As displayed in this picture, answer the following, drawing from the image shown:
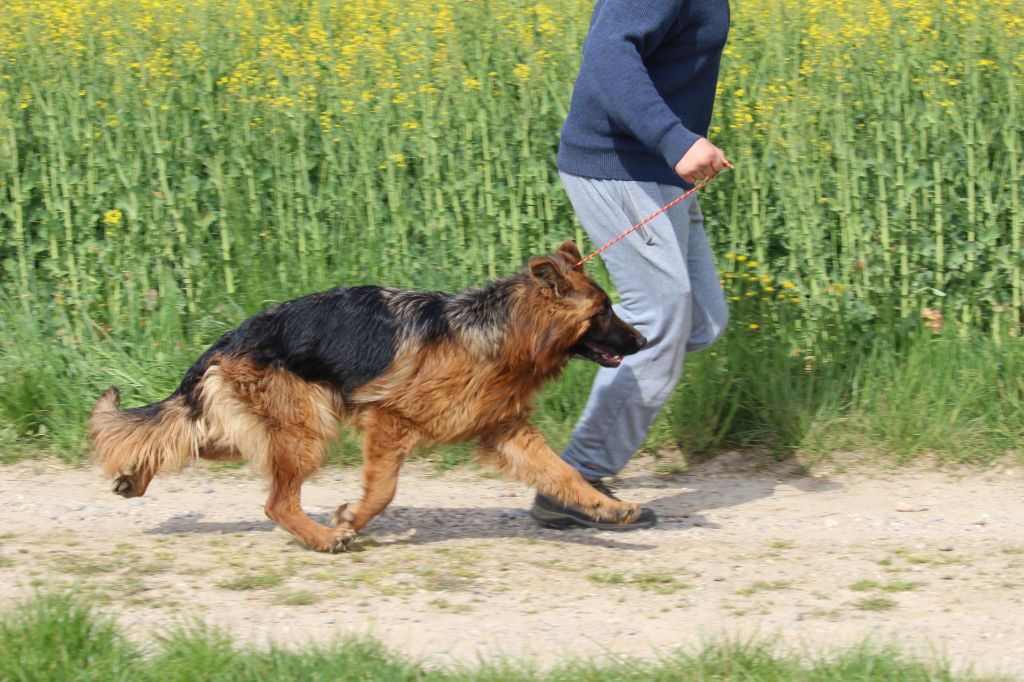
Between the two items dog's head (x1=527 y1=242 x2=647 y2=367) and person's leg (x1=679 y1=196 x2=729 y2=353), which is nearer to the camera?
dog's head (x1=527 y1=242 x2=647 y2=367)

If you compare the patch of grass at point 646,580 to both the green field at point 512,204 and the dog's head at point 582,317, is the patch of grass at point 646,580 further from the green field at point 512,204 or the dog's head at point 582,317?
the green field at point 512,204

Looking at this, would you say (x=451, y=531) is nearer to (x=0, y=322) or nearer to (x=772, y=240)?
(x=772, y=240)

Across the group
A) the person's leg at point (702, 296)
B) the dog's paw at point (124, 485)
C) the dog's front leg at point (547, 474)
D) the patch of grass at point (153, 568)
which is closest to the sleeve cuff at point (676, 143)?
the person's leg at point (702, 296)

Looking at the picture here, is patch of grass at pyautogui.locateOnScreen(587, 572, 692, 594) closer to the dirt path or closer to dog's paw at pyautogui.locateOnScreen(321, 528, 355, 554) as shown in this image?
the dirt path

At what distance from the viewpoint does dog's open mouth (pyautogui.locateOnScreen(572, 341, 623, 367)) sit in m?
4.99

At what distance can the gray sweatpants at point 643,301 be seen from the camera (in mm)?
5012

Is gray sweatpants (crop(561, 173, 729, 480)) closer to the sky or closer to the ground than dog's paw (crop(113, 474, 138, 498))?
closer to the sky

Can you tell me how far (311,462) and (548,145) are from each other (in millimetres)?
2748

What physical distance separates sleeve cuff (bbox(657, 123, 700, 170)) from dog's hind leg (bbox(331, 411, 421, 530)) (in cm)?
159

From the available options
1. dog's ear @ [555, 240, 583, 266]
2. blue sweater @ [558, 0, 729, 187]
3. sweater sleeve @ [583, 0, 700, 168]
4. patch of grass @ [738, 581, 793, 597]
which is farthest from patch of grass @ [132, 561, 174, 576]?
sweater sleeve @ [583, 0, 700, 168]

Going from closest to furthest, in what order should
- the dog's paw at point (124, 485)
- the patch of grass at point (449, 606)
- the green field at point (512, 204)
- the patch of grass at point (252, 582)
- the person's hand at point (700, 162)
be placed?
the patch of grass at point (449, 606) → the patch of grass at point (252, 582) → the person's hand at point (700, 162) → the dog's paw at point (124, 485) → the green field at point (512, 204)

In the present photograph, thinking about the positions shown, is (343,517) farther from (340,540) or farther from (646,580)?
(646,580)

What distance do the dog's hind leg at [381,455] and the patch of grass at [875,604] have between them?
1.93 m

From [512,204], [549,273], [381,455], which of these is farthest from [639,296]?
[512,204]
